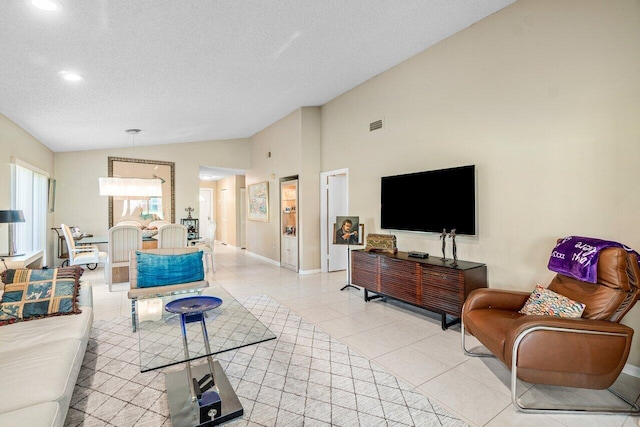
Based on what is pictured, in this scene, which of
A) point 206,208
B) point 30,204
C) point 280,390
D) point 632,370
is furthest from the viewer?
point 206,208

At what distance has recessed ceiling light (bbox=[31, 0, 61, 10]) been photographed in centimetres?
208

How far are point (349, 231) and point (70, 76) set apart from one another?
12.9ft

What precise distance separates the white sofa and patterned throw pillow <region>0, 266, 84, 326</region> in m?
0.07

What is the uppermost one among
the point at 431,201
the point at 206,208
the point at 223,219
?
the point at 206,208

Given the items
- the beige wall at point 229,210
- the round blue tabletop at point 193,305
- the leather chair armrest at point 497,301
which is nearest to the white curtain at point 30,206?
the round blue tabletop at point 193,305

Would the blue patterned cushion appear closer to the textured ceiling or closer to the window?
the textured ceiling

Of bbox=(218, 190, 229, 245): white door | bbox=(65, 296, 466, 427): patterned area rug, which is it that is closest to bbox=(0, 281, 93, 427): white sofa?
bbox=(65, 296, 466, 427): patterned area rug

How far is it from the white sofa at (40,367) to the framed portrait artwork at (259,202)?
5.12m

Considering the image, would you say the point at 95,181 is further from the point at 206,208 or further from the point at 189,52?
the point at 189,52

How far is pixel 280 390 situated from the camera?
2266 millimetres

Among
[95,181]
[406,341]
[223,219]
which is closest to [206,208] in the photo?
[223,219]

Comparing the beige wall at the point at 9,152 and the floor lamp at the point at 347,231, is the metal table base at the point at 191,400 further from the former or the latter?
the beige wall at the point at 9,152

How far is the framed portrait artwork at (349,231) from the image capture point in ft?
16.5

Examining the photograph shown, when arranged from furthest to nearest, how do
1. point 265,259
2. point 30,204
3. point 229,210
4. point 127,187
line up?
1. point 229,210
2. point 265,259
3. point 127,187
4. point 30,204
